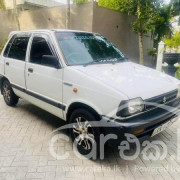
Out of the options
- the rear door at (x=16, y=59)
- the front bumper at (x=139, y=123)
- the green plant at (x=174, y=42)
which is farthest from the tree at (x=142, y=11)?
the front bumper at (x=139, y=123)

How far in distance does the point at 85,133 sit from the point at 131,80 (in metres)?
1.07

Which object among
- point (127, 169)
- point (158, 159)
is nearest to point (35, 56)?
point (127, 169)

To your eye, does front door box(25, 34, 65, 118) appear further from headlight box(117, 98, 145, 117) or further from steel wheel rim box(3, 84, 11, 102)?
steel wheel rim box(3, 84, 11, 102)

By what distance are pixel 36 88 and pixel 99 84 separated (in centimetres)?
169

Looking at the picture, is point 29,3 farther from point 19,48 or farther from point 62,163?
point 62,163

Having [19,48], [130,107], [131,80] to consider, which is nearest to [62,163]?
[130,107]

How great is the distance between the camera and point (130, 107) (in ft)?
8.71

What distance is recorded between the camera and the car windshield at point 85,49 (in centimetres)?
353

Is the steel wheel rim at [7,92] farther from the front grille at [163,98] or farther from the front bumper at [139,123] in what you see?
the front grille at [163,98]

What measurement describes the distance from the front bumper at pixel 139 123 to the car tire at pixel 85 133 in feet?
0.73

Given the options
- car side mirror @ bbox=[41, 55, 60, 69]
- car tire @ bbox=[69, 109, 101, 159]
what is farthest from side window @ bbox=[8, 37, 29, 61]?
A: car tire @ bbox=[69, 109, 101, 159]

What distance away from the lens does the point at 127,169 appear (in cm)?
304

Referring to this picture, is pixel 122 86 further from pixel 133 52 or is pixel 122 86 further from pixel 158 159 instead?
pixel 133 52

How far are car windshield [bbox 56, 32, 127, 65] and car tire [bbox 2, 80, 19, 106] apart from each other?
89.3 inches
